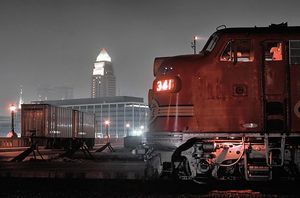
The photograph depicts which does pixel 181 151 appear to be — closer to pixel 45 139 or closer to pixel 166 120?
pixel 166 120

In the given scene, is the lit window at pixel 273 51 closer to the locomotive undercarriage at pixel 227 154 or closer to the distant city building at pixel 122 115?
the locomotive undercarriage at pixel 227 154

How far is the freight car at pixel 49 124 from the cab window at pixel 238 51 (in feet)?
Result: 86.8

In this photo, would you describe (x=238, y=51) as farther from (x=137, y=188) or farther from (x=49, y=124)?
(x=49, y=124)

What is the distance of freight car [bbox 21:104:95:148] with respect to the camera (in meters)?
41.2

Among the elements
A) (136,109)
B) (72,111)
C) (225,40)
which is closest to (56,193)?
(225,40)

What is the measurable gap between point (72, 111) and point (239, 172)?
37711 millimetres

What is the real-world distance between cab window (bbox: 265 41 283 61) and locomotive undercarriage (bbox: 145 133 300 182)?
228 centimetres

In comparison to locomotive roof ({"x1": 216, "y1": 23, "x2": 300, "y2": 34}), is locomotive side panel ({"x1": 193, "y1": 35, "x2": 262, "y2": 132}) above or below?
below

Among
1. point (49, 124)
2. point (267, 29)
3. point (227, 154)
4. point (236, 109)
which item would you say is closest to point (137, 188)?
point (227, 154)

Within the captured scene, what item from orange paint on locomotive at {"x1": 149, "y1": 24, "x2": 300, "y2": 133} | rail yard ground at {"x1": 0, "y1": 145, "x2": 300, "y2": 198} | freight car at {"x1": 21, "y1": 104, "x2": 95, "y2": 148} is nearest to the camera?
rail yard ground at {"x1": 0, "y1": 145, "x2": 300, "y2": 198}

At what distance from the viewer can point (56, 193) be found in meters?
12.1

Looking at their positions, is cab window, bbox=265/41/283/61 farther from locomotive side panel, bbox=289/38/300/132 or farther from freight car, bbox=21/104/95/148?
freight car, bbox=21/104/95/148

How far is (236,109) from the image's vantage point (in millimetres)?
13336

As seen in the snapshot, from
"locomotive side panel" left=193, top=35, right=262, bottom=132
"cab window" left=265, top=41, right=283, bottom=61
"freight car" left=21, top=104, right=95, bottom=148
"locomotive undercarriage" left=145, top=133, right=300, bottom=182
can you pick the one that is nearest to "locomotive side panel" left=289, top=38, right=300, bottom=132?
"cab window" left=265, top=41, right=283, bottom=61
